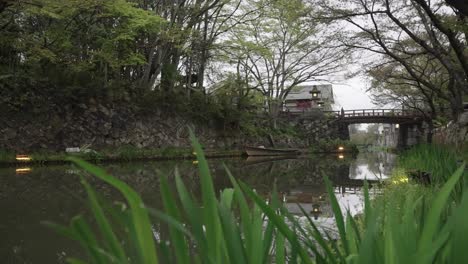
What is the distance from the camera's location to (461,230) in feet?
2.37

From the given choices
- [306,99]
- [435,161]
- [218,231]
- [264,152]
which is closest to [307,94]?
[306,99]

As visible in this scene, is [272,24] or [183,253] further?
[272,24]

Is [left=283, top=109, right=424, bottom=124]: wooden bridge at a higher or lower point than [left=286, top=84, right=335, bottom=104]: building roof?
lower

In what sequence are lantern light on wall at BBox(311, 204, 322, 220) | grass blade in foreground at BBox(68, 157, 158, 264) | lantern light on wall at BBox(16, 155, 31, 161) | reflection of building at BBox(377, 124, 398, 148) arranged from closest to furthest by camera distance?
grass blade in foreground at BBox(68, 157, 158, 264) → lantern light on wall at BBox(311, 204, 322, 220) → lantern light on wall at BBox(16, 155, 31, 161) → reflection of building at BBox(377, 124, 398, 148)

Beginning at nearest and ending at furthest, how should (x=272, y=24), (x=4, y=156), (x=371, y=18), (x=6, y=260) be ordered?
(x=6, y=260)
(x=371, y=18)
(x=4, y=156)
(x=272, y=24)

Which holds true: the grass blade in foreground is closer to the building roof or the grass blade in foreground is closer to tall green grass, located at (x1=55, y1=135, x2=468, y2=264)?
tall green grass, located at (x1=55, y1=135, x2=468, y2=264)

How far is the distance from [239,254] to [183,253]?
11cm

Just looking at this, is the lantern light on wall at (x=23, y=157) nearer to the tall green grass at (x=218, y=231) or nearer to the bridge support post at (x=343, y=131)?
the tall green grass at (x=218, y=231)

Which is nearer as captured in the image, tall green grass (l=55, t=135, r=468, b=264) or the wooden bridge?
tall green grass (l=55, t=135, r=468, b=264)

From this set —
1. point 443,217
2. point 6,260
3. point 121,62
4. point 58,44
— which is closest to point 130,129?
point 121,62

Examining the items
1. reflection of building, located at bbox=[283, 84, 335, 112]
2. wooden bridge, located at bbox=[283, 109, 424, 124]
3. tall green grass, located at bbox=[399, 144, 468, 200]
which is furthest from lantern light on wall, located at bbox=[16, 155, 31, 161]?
reflection of building, located at bbox=[283, 84, 335, 112]

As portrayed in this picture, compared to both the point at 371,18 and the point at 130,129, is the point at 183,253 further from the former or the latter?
the point at 130,129

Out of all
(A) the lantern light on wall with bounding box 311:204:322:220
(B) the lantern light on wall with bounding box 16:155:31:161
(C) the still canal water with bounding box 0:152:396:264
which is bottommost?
(A) the lantern light on wall with bounding box 311:204:322:220

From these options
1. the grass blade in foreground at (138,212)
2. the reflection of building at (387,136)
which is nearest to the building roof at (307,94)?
the reflection of building at (387,136)
